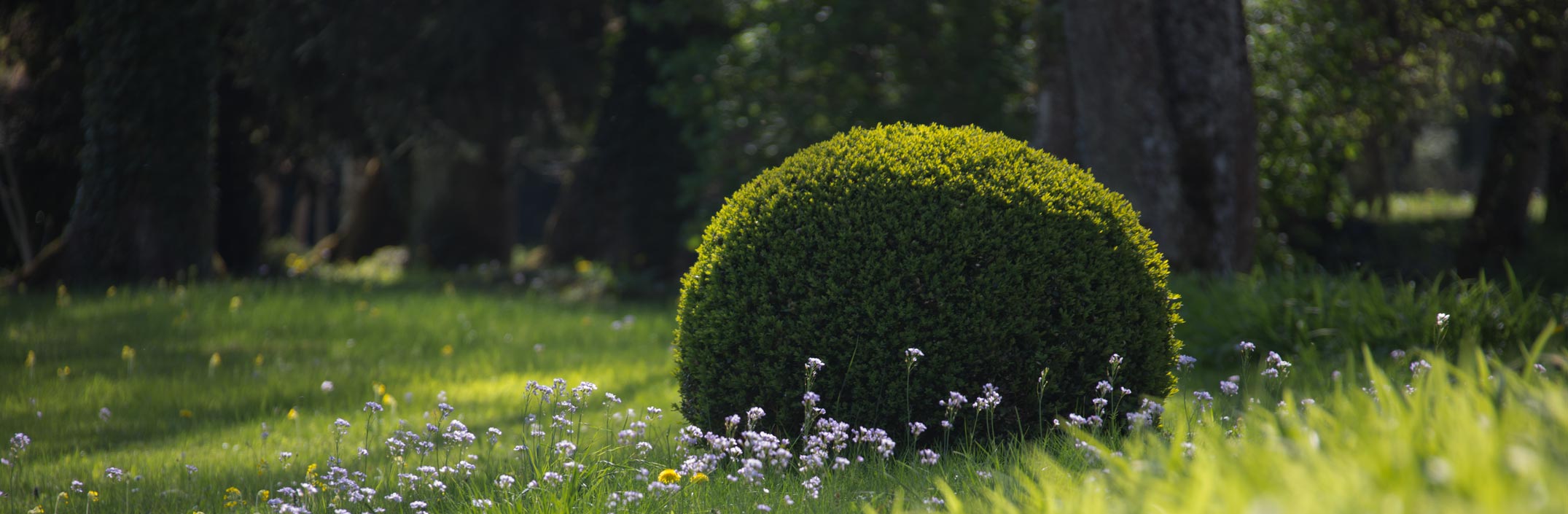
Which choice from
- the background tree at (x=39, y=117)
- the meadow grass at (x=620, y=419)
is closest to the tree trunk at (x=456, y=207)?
the background tree at (x=39, y=117)

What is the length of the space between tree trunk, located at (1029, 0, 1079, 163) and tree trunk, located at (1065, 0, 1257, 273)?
5.62ft

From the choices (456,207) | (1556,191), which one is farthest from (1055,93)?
(1556,191)

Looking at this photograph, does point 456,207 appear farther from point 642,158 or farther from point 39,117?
point 39,117

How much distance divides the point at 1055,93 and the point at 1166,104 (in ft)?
6.71

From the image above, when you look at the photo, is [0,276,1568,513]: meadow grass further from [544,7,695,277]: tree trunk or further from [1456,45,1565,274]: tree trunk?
[1456,45,1565,274]: tree trunk

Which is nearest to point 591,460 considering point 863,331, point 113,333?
point 863,331

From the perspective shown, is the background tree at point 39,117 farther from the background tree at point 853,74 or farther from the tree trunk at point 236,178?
the background tree at point 853,74

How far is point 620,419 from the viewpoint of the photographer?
5797mm

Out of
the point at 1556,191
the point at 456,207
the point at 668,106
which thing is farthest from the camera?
the point at 1556,191

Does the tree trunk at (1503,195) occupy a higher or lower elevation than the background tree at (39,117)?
lower

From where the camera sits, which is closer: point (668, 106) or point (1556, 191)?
point (668, 106)

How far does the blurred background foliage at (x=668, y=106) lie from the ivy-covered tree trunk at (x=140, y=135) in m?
0.06

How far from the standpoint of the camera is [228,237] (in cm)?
1498

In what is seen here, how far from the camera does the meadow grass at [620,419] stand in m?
2.18
